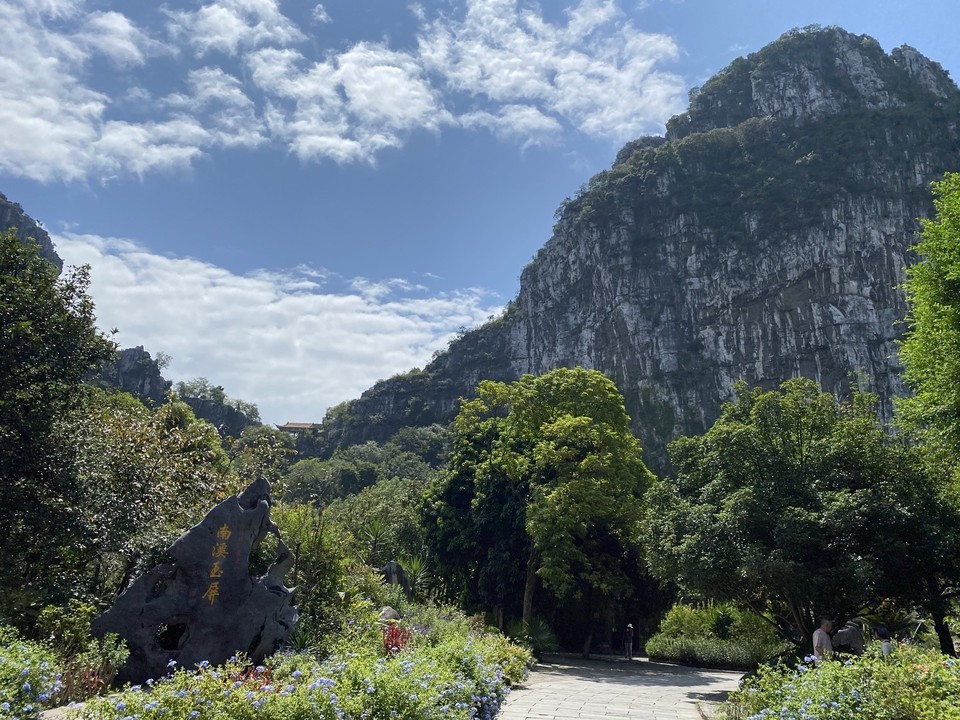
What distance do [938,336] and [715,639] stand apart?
10.2m

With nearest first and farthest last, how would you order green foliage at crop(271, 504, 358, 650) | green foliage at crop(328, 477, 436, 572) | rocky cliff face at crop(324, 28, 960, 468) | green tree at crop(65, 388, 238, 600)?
green tree at crop(65, 388, 238, 600) < green foliage at crop(271, 504, 358, 650) < green foliage at crop(328, 477, 436, 572) < rocky cliff face at crop(324, 28, 960, 468)

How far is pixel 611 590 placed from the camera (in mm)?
16047

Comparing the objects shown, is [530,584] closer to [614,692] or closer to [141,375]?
[614,692]

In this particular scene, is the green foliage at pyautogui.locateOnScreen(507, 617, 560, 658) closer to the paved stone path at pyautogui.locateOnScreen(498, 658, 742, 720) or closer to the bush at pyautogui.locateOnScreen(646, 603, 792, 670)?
the paved stone path at pyautogui.locateOnScreen(498, 658, 742, 720)

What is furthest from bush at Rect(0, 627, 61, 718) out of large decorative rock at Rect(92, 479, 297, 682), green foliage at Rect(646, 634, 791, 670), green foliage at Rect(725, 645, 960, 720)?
green foliage at Rect(646, 634, 791, 670)

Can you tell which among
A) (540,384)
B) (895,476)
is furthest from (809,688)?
(540,384)

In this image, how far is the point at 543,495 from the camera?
1565 centimetres

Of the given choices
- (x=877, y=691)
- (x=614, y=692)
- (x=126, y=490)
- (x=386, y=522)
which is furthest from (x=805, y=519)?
(x=386, y=522)

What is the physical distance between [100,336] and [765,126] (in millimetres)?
76239

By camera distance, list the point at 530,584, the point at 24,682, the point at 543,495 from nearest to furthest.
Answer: the point at 24,682 < the point at 543,495 < the point at 530,584

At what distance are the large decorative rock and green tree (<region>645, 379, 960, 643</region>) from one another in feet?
21.8

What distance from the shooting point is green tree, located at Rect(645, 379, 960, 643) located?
9.55 metres

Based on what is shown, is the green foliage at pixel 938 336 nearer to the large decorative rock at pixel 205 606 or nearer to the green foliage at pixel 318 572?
the green foliage at pixel 318 572

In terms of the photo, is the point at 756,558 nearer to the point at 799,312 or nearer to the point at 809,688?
the point at 809,688
